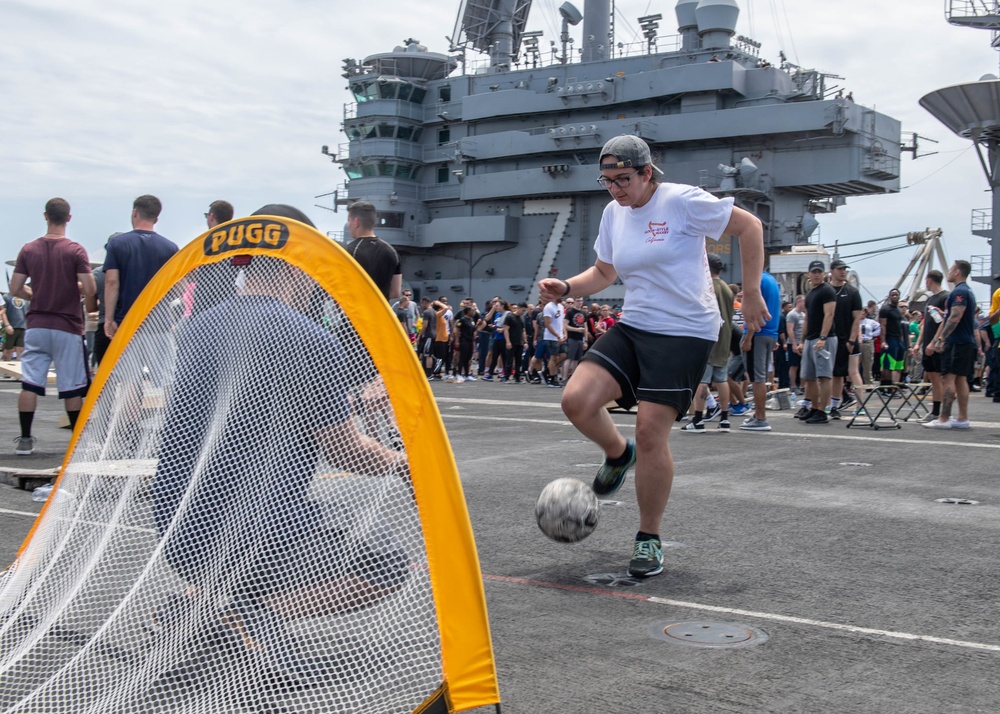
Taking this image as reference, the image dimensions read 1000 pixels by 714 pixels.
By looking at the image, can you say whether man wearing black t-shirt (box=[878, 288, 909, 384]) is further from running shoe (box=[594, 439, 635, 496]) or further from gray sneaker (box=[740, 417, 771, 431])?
running shoe (box=[594, 439, 635, 496])

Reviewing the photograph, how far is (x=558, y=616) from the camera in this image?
3645 millimetres

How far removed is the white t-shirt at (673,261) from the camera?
4.30 m

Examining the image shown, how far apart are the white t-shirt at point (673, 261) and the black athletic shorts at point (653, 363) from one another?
48 mm

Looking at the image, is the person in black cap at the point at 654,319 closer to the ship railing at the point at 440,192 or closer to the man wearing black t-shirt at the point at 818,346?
the man wearing black t-shirt at the point at 818,346

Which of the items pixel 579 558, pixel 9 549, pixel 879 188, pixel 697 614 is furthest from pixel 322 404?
pixel 879 188

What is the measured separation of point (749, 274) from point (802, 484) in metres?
3.10

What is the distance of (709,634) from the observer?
3422 mm

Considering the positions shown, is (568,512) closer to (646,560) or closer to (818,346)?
(646,560)

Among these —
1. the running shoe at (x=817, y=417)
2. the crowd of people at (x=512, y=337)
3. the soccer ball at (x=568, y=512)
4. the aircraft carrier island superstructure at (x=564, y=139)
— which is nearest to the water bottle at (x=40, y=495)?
the soccer ball at (x=568, y=512)

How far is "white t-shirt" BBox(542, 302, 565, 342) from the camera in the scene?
20422 mm

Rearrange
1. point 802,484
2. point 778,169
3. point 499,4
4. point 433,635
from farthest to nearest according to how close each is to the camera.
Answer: point 499,4 → point 778,169 → point 802,484 → point 433,635

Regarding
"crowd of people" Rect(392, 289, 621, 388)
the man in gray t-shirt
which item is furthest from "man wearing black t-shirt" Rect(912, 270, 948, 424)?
"crowd of people" Rect(392, 289, 621, 388)

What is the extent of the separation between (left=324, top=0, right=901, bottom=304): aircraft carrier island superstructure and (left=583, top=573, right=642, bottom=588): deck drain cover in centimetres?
2814

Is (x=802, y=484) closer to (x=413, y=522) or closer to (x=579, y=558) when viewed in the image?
(x=579, y=558)
